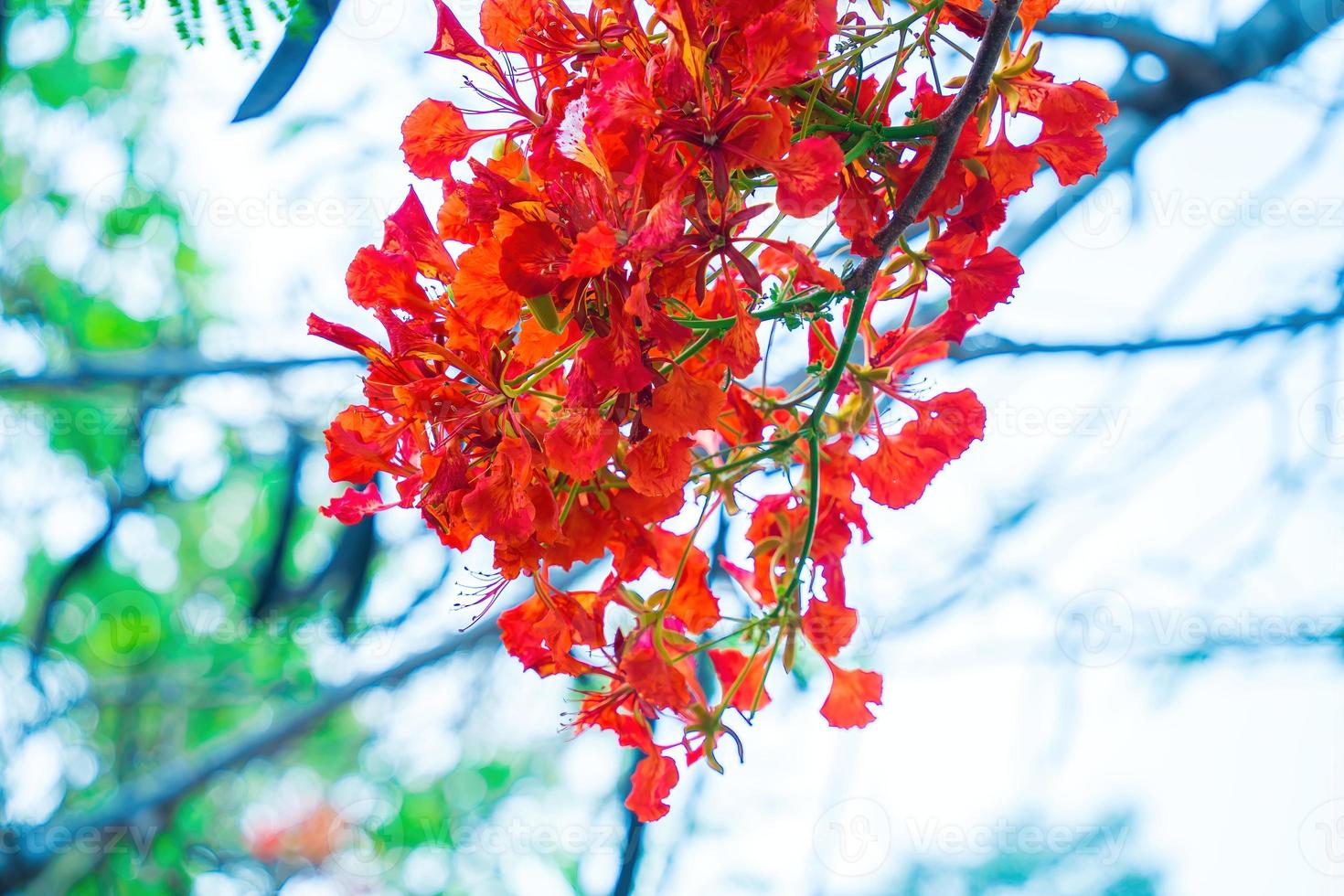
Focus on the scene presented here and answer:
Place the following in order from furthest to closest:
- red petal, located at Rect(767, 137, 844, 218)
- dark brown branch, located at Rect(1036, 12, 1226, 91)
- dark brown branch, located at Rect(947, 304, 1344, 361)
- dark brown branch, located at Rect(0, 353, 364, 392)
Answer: dark brown branch, located at Rect(0, 353, 364, 392) → dark brown branch, located at Rect(947, 304, 1344, 361) → dark brown branch, located at Rect(1036, 12, 1226, 91) → red petal, located at Rect(767, 137, 844, 218)

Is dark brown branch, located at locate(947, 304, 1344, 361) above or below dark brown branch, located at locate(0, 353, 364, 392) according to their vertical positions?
above

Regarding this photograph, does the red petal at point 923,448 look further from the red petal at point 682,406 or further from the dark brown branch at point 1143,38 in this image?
the dark brown branch at point 1143,38

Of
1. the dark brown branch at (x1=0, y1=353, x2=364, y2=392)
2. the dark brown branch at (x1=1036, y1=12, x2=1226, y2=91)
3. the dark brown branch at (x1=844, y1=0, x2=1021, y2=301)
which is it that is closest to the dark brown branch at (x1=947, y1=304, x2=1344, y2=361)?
the dark brown branch at (x1=1036, y1=12, x2=1226, y2=91)

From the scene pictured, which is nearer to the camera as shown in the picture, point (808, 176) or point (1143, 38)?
point (808, 176)

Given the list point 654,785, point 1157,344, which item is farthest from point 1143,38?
point 654,785

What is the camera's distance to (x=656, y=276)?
35 centimetres

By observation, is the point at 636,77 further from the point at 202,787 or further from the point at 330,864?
the point at 330,864

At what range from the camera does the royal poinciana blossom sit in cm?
33

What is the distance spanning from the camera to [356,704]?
77.7 inches

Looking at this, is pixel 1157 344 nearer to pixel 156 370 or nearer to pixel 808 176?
pixel 808 176

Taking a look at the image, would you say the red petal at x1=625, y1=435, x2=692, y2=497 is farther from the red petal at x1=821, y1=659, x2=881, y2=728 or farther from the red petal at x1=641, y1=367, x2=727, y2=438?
the red petal at x1=821, y1=659, x2=881, y2=728

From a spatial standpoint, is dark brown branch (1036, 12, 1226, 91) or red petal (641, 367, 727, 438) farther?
dark brown branch (1036, 12, 1226, 91)

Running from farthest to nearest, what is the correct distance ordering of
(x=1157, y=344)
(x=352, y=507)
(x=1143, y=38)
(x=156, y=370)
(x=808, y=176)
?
(x=156, y=370)
(x=1157, y=344)
(x=1143, y=38)
(x=352, y=507)
(x=808, y=176)

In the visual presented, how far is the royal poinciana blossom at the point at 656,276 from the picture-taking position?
0.33m
